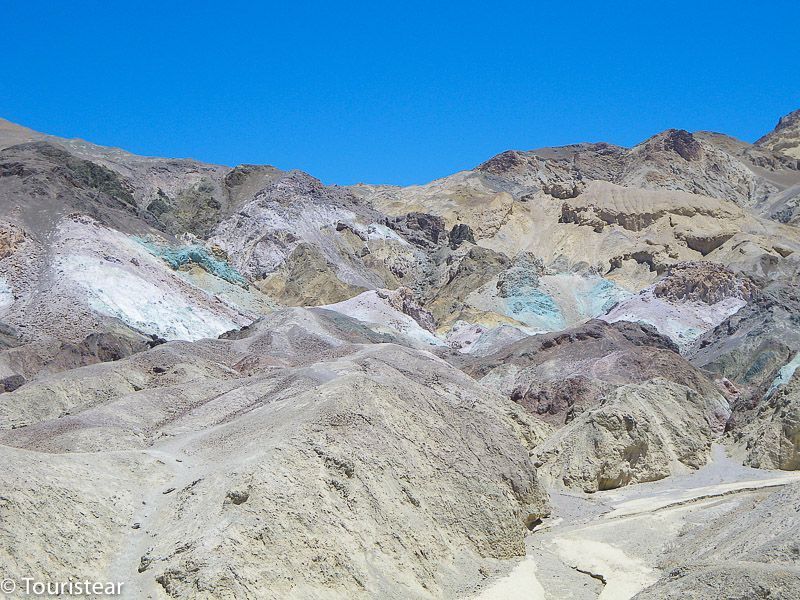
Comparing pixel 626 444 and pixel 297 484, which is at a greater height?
pixel 626 444

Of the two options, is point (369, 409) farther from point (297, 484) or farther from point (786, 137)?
point (786, 137)

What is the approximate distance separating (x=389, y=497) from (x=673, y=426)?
16629 millimetres

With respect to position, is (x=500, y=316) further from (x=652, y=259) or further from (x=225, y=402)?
(x=225, y=402)

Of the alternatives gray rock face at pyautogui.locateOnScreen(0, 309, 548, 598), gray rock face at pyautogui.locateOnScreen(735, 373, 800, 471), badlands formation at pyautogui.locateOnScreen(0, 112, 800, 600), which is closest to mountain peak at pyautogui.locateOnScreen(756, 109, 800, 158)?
badlands formation at pyautogui.locateOnScreen(0, 112, 800, 600)

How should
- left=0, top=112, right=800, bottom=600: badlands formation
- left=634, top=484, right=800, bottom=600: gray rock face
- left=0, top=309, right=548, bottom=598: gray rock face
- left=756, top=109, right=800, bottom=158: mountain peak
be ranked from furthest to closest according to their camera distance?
left=756, top=109, right=800, bottom=158: mountain peak, left=0, top=112, right=800, bottom=600: badlands formation, left=0, top=309, right=548, bottom=598: gray rock face, left=634, top=484, right=800, bottom=600: gray rock face

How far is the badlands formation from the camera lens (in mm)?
16312

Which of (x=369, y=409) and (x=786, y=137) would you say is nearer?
(x=369, y=409)

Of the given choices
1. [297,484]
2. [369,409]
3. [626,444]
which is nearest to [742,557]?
[297,484]

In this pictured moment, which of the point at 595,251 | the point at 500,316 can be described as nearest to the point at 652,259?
the point at 595,251

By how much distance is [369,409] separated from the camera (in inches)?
846

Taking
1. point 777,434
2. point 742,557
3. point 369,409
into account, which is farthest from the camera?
point 777,434

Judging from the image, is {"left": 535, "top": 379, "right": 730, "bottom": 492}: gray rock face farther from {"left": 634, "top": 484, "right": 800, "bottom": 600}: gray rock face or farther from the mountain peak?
the mountain peak

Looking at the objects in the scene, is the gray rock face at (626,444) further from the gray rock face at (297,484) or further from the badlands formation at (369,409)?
the gray rock face at (297,484)

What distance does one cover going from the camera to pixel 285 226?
83.8m
